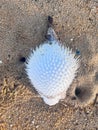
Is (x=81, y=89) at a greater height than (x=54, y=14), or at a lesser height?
lesser

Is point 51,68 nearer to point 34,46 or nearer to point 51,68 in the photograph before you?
point 51,68

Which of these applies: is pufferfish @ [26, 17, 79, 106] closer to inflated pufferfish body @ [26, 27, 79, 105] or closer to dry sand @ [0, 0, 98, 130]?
inflated pufferfish body @ [26, 27, 79, 105]

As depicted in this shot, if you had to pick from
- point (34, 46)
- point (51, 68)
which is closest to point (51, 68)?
point (51, 68)

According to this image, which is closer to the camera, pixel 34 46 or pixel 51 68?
pixel 51 68

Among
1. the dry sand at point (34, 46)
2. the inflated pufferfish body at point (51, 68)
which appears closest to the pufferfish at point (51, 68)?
the inflated pufferfish body at point (51, 68)

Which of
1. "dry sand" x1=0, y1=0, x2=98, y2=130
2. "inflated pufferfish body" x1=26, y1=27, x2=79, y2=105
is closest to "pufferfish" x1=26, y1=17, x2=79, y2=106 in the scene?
"inflated pufferfish body" x1=26, y1=27, x2=79, y2=105

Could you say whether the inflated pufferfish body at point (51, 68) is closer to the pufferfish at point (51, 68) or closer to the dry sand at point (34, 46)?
the pufferfish at point (51, 68)

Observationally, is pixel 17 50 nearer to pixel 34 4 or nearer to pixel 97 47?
pixel 34 4

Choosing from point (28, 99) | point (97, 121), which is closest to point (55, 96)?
point (28, 99)
